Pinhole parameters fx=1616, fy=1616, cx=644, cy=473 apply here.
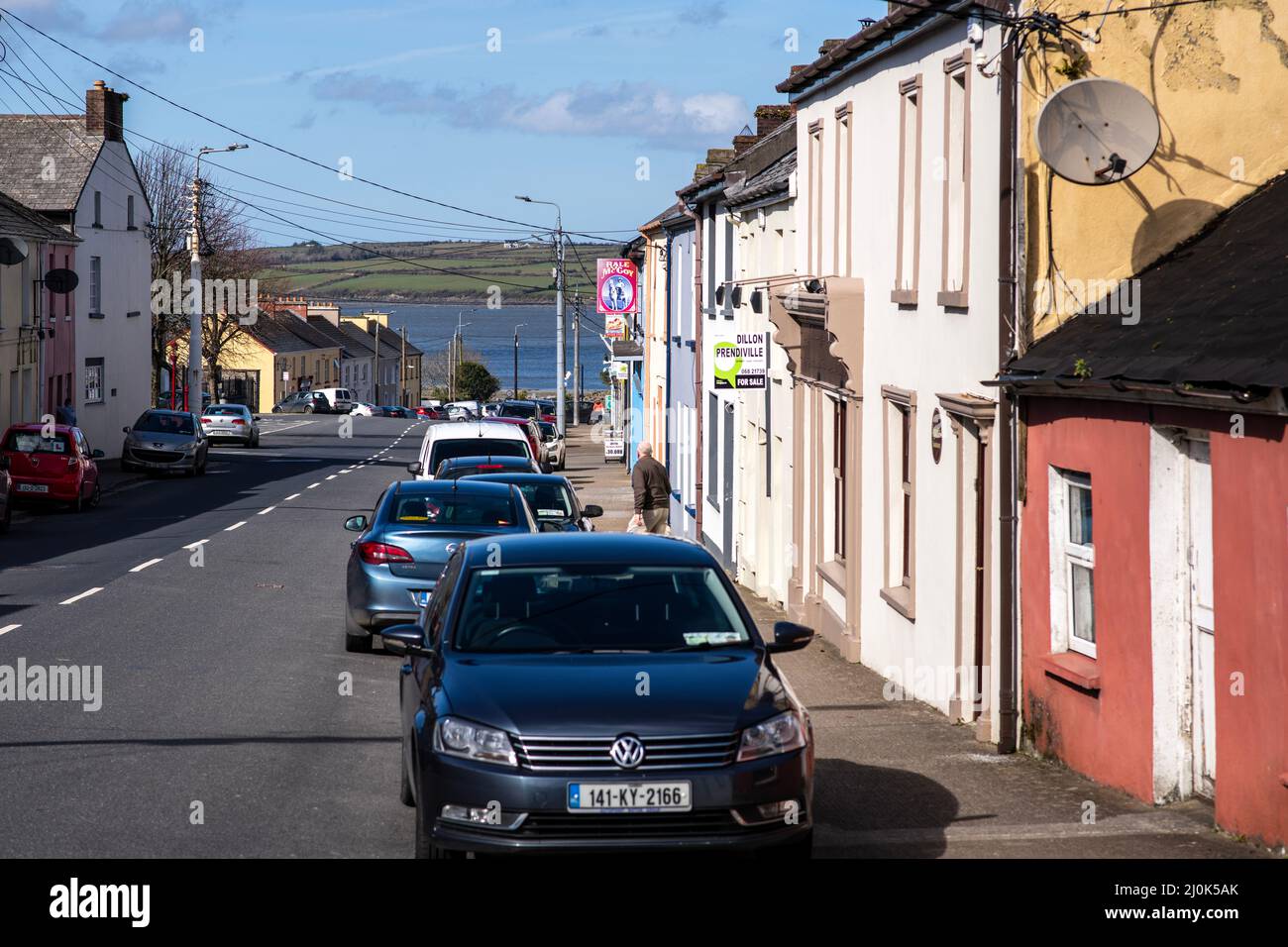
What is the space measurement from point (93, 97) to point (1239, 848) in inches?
2007

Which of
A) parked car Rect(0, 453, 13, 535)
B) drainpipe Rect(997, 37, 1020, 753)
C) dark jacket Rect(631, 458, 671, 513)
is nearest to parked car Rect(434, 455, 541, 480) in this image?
dark jacket Rect(631, 458, 671, 513)

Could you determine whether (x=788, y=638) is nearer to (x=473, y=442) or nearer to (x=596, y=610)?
(x=596, y=610)

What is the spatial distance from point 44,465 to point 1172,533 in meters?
27.6

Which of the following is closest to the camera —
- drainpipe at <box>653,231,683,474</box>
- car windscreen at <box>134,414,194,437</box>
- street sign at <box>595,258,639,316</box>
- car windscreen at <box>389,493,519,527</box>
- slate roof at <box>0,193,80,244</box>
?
car windscreen at <box>389,493,519,527</box>

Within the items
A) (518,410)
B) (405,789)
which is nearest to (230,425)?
(518,410)

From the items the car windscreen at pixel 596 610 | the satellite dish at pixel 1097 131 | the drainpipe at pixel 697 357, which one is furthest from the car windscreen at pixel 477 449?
the car windscreen at pixel 596 610

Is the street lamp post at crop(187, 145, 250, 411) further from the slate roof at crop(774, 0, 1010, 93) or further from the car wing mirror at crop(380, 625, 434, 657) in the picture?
the car wing mirror at crop(380, 625, 434, 657)

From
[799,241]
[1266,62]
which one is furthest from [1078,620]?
[799,241]

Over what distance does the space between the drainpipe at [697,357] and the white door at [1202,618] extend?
2137 cm

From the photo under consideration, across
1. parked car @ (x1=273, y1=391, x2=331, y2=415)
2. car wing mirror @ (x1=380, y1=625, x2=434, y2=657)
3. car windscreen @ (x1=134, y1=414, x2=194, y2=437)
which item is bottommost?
car wing mirror @ (x1=380, y1=625, x2=434, y2=657)

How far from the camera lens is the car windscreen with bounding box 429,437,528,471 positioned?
82.3 ft

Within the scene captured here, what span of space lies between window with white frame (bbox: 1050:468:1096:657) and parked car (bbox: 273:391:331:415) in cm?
9098

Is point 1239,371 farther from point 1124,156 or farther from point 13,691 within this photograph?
point 13,691

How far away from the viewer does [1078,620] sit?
34.8 feet
